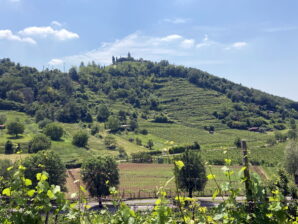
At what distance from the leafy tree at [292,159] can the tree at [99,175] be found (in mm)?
29234

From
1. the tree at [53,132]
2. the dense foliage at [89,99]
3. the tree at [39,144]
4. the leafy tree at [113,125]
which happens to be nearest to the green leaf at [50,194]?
the tree at [39,144]

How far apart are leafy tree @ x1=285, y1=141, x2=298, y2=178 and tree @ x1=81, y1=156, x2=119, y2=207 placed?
2923cm

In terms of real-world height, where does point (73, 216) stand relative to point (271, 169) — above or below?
above

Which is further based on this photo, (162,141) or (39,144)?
(162,141)

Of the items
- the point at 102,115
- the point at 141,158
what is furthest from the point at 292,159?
the point at 102,115

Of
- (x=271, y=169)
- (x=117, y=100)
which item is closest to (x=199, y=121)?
(x=117, y=100)

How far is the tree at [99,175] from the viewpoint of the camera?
37.7 metres

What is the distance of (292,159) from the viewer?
44.4 meters

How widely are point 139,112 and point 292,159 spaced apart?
386 feet

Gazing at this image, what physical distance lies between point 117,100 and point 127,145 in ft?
270

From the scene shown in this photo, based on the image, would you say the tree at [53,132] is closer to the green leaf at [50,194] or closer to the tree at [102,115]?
the tree at [102,115]

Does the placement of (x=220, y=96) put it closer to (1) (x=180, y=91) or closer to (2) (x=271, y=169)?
(1) (x=180, y=91)

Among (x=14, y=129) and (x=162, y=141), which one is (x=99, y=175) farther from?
(x=162, y=141)

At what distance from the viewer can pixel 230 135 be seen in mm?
122312
